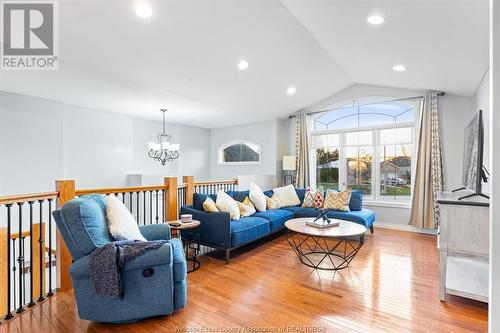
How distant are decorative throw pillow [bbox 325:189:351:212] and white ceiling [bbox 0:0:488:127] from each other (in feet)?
7.44

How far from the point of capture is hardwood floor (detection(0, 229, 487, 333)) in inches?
82.1

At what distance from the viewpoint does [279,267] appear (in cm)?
330

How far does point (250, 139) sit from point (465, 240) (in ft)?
18.1

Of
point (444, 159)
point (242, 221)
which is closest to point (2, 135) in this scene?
point (242, 221)

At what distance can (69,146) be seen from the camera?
16.8ft

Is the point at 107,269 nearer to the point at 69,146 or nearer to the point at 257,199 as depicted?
the point at 257,199

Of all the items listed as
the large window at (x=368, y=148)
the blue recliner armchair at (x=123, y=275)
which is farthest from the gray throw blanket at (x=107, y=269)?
the large window at (x=368, y=148)

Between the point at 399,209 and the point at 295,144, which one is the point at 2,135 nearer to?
the point at 295,144

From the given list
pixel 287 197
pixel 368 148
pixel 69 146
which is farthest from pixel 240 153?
pixel 69 146

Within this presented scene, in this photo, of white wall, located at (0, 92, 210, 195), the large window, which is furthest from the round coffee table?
white wall, located at (0, 92, 210, 195)

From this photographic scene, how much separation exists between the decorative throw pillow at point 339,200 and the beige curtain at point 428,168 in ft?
4.52

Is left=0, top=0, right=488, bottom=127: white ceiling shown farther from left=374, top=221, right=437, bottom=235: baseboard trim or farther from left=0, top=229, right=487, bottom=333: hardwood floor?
left=0, top=229, right=487, bottom=333: hardwood floor

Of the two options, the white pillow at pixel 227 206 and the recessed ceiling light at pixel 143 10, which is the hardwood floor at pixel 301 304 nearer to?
the white pillow at pixel 227 206

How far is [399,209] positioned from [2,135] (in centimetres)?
729
